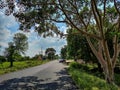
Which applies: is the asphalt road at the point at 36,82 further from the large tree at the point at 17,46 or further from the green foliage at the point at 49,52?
the green foliage at the point at 49,52

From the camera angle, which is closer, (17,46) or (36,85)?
(36,85)

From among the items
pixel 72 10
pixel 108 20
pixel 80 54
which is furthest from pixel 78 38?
pixel 72 10

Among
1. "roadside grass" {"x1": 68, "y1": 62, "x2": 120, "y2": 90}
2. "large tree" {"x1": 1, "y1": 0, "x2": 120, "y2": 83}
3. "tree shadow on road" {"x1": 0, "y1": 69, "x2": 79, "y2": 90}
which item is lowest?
"tree shadow on road" {"x1": 0, "y1": 69, "x2": 79, "y2": 90}

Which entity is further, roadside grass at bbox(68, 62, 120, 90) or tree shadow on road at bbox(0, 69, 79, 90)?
tree shadow on road at bbox(0, 69, 79, 90)

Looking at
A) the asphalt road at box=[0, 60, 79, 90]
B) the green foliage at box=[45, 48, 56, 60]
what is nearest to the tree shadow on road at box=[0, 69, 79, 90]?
the asphalt road at box=[0, 60, 79, 90]

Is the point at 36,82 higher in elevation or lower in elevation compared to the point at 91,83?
lower

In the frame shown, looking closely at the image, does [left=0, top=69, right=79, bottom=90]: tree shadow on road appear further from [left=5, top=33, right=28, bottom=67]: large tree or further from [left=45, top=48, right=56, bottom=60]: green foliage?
[left=45, top=48, right=56, bottom=60]: green foliage

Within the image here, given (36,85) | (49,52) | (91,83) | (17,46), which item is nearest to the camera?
(91,83)

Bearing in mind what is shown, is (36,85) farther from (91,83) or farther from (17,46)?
(17,46)

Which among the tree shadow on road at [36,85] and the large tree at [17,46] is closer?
the tree shadow on road at [36,85]

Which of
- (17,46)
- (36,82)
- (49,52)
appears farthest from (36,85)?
(49,52)

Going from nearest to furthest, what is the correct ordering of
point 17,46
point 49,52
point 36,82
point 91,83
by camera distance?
point 91,83 → point 36,82 → point 17,46 → point 49,52

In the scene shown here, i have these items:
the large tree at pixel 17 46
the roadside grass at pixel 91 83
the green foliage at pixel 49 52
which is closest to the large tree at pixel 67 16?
the roadside grass at pixel 91 83

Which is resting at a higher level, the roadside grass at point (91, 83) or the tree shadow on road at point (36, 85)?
the roadside grass at point (91, 83)
